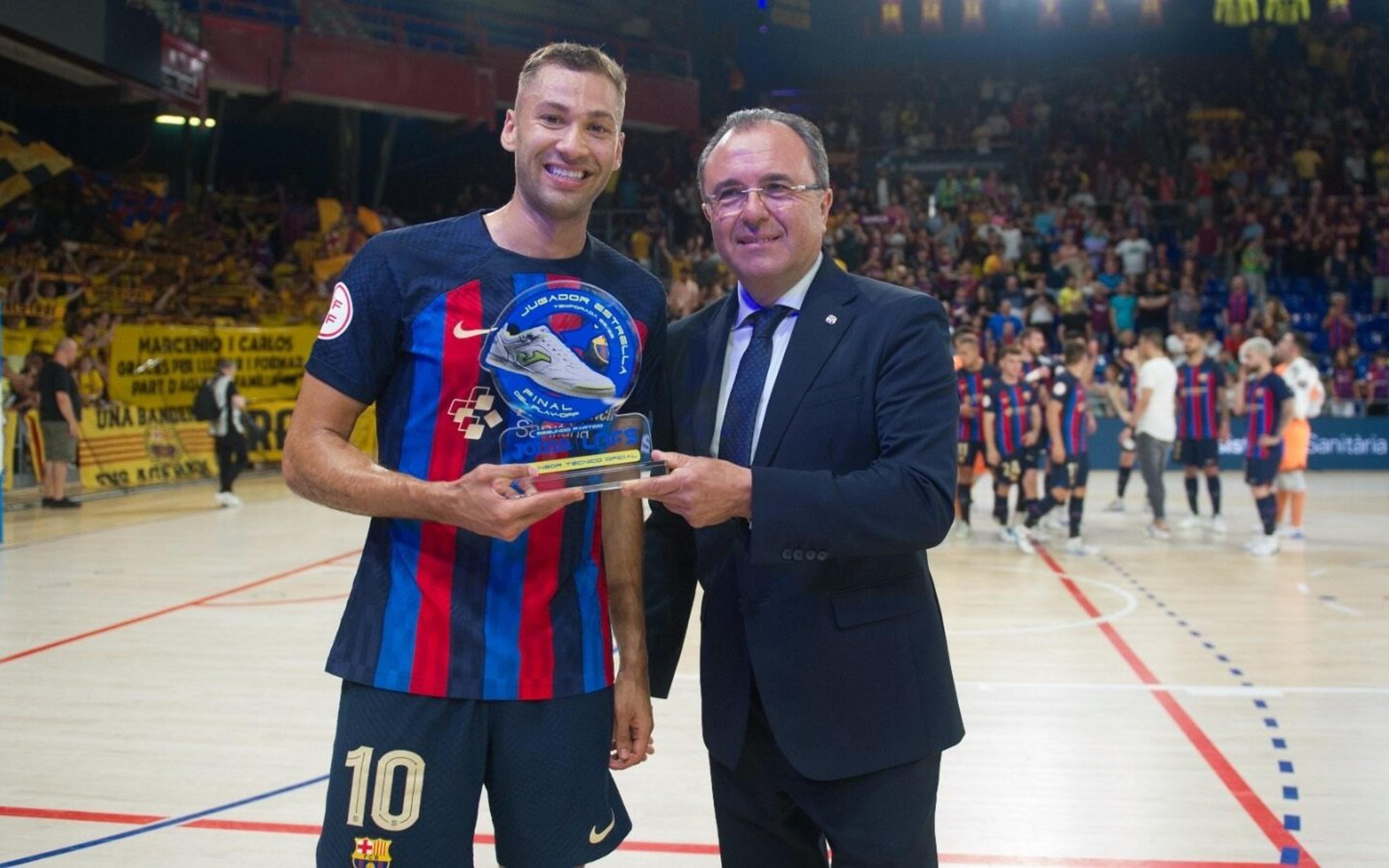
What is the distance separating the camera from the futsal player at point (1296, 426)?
441 inches

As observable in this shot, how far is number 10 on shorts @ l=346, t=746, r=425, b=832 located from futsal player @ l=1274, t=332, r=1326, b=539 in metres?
10.5

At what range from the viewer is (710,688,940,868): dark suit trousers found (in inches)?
86.1

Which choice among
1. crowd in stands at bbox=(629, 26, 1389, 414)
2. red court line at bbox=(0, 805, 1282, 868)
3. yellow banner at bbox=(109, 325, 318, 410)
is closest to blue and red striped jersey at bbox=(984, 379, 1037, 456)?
crowd in stands at bbox=(629, 26, 1389, 414)

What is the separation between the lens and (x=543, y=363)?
211 cm

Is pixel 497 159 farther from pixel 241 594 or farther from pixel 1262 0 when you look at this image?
pixel 241 594

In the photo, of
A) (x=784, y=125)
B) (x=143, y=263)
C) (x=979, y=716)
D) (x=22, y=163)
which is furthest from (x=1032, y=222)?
(x=784, y=125)

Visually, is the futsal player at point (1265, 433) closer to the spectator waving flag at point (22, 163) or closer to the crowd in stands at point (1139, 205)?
→ the crowd in stands at point (1139, 205)

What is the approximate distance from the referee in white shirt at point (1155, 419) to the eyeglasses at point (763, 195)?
34.3 feet

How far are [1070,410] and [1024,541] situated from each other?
126cm

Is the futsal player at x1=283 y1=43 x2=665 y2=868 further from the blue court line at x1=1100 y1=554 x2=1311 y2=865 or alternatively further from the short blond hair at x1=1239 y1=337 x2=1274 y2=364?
the short blond hair at x1=1239 y1=337 x2=1274 y2=364

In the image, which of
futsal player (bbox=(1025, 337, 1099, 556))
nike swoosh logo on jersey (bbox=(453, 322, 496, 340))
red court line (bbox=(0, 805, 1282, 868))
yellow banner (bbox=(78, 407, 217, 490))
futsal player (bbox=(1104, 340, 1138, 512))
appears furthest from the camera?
yellow banner (bbox=(78, 407, 217, 490))

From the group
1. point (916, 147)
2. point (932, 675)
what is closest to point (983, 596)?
point (932, 675)

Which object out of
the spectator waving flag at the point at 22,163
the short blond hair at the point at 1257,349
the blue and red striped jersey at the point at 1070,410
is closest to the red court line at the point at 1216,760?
the blue and red striped jersey at the point at 1070,410

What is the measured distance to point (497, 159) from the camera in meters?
26.5
